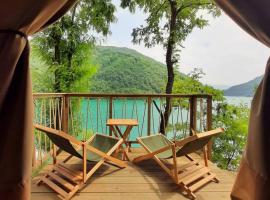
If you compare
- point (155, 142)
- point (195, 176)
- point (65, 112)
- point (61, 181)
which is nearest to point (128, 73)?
point (65, 112)

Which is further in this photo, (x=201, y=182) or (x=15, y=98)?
(x=201, y=182)

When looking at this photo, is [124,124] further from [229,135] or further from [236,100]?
[236,100]

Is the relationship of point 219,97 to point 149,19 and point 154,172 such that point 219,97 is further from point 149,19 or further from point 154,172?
point 154,172

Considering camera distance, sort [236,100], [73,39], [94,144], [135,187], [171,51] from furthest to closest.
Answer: [236,100], [171,51], [73,39], [94,144], [135,187]

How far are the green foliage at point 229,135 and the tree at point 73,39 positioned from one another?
419 cm

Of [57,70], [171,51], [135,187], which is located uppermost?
[171,51]

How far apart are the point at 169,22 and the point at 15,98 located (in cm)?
700

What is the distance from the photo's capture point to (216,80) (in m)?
8.09

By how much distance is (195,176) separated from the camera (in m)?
3.14

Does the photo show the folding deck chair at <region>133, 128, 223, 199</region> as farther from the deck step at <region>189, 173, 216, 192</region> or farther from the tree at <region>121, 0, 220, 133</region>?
the tree at <region>121, 0, 220, 133</region>

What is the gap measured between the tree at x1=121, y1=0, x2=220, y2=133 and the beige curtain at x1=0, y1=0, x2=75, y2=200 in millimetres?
6503

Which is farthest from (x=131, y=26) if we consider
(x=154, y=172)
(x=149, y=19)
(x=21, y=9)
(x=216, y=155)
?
(x=21, y=9)

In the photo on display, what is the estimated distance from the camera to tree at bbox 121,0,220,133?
25.8 ft

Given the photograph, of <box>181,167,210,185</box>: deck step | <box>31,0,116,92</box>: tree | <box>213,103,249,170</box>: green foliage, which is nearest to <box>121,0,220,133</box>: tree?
<box>31,0,116,92</box>: tree
